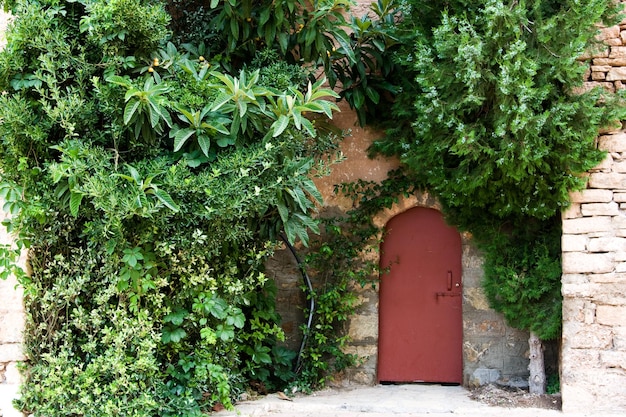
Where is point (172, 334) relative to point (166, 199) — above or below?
below

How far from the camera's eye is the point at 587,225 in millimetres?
5184

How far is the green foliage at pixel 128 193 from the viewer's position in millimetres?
4641

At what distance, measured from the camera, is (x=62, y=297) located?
4.87 metres

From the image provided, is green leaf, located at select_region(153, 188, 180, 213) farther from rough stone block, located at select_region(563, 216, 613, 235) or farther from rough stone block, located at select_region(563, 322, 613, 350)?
rough stone block, located at select_region(563, 322, 613, 350)

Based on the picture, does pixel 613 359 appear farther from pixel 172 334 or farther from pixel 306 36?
pixel 306 36

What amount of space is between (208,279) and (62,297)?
3.27ft

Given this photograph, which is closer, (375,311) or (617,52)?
(617,52)

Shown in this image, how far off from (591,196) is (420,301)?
1.80 metres

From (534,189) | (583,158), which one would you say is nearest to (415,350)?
(534,189)

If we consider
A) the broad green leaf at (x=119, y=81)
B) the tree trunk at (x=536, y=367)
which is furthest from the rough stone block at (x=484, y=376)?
the broad green leaf at (x=119, y=81)

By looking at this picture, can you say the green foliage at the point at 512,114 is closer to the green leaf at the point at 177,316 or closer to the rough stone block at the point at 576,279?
the rough stone block at the point at 576,279

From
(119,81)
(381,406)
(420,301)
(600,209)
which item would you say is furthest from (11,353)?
(600,209)

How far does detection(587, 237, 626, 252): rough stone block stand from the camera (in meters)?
5.11

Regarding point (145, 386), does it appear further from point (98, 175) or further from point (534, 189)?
point (534, 189)
